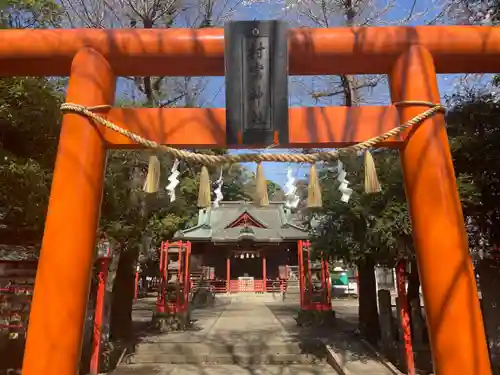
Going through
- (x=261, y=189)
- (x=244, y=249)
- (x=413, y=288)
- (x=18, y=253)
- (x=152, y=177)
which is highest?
(x=244, y=249)

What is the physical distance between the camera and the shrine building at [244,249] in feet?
76.0

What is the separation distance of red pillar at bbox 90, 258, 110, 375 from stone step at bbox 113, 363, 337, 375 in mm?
1242

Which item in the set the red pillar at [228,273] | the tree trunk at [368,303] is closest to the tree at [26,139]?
the tree trunk at [368,303]

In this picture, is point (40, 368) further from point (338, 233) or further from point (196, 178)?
point (196, 178)

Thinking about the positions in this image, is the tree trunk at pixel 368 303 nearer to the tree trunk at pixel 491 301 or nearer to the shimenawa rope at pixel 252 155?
the tree trunk at pixel 491 301

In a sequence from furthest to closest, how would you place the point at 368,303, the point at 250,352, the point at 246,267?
the point at 246,267 < the point at 368,303 < the point at 250,352

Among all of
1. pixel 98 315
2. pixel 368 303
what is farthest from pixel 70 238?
pixel 368 303

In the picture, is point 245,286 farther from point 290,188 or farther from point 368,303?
point 290,188

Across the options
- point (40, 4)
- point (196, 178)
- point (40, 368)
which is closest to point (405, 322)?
point (40, 368)

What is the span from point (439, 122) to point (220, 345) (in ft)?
27.6

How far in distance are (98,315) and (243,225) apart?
18.3 metres

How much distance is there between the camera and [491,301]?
21.0 ft

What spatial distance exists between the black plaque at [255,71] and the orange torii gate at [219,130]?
12 cm

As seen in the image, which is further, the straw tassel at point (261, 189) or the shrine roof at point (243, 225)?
the shrine roof at point (243, 225)
